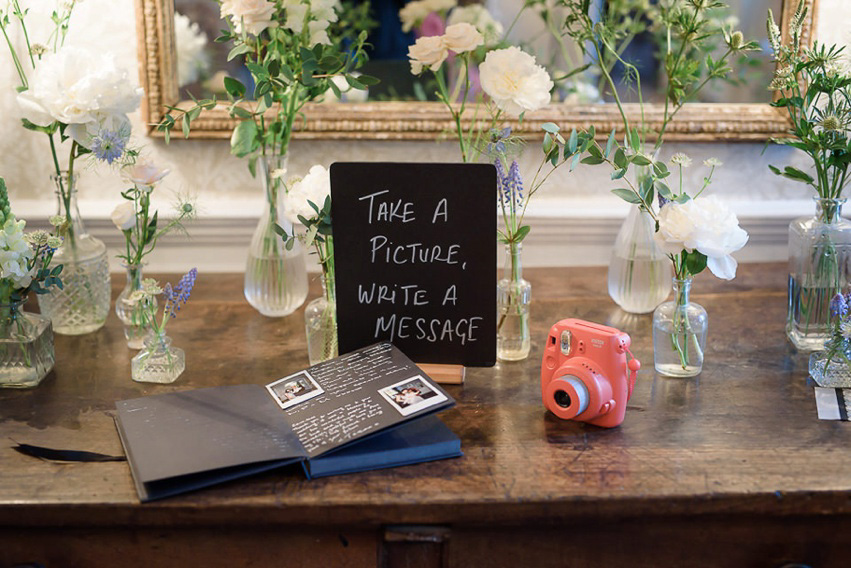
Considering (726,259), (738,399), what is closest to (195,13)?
(726,259)

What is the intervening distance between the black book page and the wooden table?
0.18 feet

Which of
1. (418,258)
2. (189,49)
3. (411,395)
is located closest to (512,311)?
(418,258)

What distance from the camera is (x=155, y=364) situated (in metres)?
1.21

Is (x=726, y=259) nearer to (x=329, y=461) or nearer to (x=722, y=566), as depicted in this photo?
(x=722, y=566)

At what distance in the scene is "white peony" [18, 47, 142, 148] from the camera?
3.98 feet

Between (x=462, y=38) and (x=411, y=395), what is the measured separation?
1.68ft

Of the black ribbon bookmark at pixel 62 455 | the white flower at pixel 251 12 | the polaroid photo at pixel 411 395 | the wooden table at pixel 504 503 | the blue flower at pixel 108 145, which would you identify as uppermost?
the white flower at pixel 251 12

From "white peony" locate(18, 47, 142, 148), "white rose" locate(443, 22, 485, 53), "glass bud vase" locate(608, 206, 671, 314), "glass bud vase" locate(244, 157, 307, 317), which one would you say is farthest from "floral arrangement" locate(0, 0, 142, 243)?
"glass bud vase" locate(608, 206, 671, 314)

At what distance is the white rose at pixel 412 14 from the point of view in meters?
1.53

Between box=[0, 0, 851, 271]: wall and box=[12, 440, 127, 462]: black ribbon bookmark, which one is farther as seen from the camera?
box=[0, 0, 851, 271]: wall

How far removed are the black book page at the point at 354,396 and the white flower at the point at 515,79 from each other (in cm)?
39

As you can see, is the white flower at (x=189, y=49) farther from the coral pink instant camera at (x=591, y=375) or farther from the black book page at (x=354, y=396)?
the coral pink instant camera at (x=591, y=375)

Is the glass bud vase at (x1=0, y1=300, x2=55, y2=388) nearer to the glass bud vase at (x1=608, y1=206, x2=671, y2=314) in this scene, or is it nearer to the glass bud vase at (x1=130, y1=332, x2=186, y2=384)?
the glass bud vase at (x1=130, y1=332, x2=186, y2=384)

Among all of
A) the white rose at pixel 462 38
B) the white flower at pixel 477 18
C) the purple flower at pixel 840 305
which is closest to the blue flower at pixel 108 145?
the white rose at pixel 462 38
